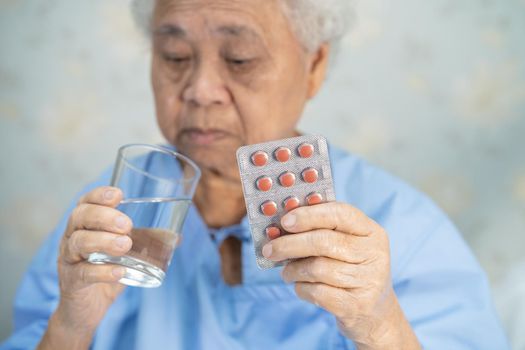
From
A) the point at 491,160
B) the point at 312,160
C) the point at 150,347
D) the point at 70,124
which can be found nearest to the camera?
the point at 312,160

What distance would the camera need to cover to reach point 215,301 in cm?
120

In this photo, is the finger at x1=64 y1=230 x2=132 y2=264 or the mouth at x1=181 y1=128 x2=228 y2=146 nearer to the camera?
the finger at x1=64 y1=230 x2=132 y2=264

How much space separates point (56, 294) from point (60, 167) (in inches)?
28.3

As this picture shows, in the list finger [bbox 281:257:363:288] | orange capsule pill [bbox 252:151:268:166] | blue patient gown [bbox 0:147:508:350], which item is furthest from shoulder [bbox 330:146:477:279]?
orange capsule pill [bbox 252:151:268:166]

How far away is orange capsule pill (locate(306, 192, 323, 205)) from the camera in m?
0.82

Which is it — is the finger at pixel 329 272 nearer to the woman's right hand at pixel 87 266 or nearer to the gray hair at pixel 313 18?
the woman's right hand at pixel 87 266

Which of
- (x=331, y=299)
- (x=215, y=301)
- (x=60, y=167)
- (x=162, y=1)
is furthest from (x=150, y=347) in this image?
(x=60, y=167)

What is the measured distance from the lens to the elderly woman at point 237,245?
1120 millimetres

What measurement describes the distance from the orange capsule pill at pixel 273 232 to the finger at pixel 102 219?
0.20 metres

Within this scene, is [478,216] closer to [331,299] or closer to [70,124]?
[331,299]

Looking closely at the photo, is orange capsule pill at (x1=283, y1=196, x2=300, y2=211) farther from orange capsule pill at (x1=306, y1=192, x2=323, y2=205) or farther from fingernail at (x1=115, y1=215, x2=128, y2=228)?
fingernail at (x1=115, y1=215, x2=128, y2=228)

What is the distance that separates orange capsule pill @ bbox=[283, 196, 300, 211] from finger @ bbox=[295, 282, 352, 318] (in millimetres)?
107

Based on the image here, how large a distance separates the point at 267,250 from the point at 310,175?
0.11 meters

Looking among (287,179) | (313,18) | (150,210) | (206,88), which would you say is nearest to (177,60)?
(206,88)
